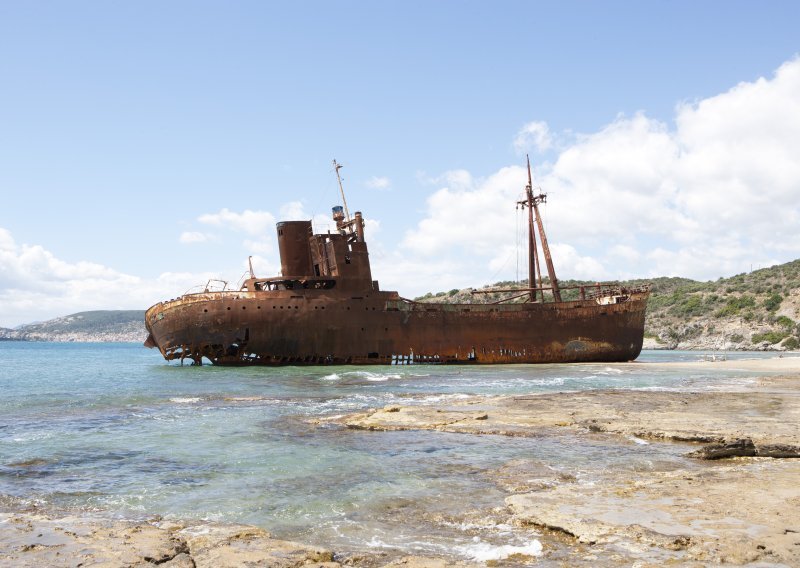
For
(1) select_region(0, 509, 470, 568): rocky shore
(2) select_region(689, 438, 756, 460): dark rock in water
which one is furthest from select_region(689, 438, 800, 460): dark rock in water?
(1) select_region(0, 509, 470, 568): rocky shore

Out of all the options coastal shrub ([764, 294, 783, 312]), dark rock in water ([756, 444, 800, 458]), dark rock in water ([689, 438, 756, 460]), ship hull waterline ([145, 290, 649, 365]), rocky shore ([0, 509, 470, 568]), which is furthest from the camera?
coastal shrub ([764, 294, 783, 312])

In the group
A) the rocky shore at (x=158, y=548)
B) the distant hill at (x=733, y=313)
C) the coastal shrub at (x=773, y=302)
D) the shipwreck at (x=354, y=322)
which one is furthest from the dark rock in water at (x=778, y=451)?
the coastal shrub at (x=773, y=302)

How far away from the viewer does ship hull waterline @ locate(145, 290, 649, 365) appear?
98.2 feet

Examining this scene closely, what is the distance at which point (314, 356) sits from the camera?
30.6m

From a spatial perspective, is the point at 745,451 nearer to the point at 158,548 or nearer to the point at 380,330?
the point at 158,548

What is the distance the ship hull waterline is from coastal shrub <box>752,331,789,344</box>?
3743cm

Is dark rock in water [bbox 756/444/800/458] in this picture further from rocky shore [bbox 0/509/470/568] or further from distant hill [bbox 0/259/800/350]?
distant hill [bbox 0/259/800/350]

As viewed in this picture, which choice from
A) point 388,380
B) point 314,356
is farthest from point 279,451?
point 314,356

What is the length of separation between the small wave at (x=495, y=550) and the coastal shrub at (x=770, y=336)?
6804 centimetres

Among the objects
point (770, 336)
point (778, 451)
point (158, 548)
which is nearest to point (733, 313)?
point (770, 336)

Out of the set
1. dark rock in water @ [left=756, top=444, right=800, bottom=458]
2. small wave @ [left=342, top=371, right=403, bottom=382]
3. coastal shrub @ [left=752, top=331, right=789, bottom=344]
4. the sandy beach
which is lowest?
coastal shrub @ [left=752, top=331, right=789, bottom=344]

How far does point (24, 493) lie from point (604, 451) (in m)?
7.30

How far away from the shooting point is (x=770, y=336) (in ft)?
209

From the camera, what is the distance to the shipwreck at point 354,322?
2998 cm
